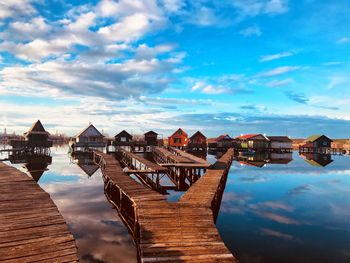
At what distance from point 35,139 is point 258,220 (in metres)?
64.6

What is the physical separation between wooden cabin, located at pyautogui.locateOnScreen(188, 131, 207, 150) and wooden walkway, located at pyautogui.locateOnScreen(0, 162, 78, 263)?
2843 inches

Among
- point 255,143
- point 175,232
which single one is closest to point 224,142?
point 255,143

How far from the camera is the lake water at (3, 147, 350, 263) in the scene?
48.0ft

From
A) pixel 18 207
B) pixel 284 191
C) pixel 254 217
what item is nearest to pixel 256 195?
pixel 284 191

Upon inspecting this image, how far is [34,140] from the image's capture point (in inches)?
2813

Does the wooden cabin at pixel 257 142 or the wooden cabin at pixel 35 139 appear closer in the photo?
the wooden cabin at pixel 35 139

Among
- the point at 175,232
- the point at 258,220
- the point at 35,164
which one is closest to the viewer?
the point at 175,232

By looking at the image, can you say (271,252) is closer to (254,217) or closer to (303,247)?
(303,247)

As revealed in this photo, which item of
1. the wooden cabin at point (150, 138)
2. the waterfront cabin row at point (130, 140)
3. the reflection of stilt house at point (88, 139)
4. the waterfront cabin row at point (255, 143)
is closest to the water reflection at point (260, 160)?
the waterfront cabin row at point (255, 143)

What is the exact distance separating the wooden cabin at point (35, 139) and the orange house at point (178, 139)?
32821 mm

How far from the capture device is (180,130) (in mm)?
89750

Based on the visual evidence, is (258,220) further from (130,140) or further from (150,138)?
(150,138)

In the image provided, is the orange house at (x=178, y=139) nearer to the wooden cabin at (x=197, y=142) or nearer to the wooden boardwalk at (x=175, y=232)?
the wooden cabin at (x=197, y=142)

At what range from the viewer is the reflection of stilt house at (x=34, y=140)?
69000 mm
